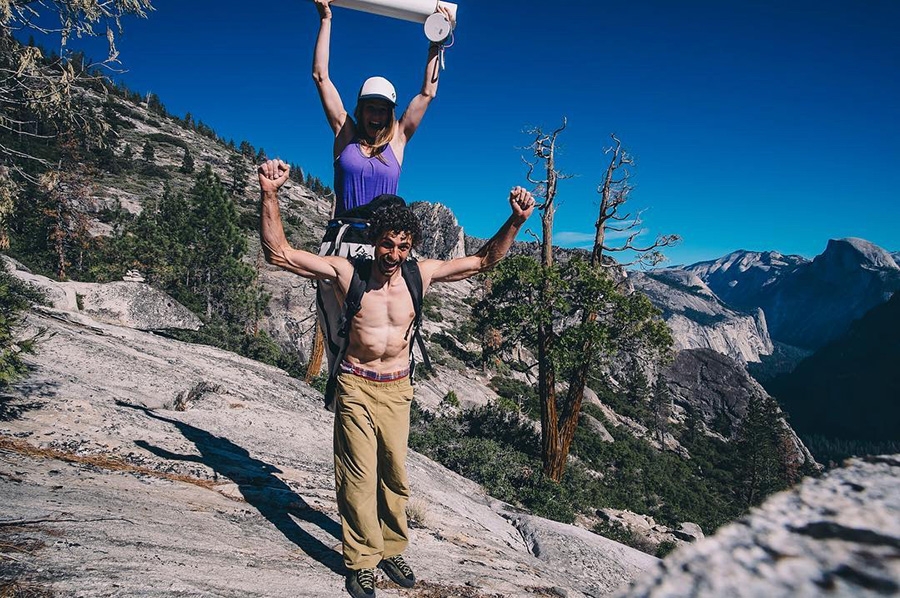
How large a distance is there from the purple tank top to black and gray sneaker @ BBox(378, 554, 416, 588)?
2463 millimetres

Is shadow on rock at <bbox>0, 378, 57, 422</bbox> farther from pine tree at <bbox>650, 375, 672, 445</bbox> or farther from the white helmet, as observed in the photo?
pine tree at <bbox>650, 375, 672, 445</bbox>

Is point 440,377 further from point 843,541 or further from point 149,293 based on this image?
point 843,541

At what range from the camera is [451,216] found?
92.9 meters

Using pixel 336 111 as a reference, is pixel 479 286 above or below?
above

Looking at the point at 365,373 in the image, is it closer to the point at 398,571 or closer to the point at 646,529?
the point at 398,571

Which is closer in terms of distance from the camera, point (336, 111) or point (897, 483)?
point (897, 483)

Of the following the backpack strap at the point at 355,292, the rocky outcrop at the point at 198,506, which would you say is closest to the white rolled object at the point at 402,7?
the backpack strap at the point at 355,292

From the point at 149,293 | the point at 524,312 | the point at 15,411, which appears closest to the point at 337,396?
the point at 15,411

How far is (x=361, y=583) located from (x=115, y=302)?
46.4 ft

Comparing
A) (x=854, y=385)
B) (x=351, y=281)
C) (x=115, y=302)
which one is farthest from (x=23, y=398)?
(x=854, y=385)

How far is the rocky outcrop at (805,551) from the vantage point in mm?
518

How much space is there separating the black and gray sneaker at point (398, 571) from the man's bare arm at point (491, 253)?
1.91m

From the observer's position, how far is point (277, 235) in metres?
2.74

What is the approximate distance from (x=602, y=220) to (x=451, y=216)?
8028 cm
